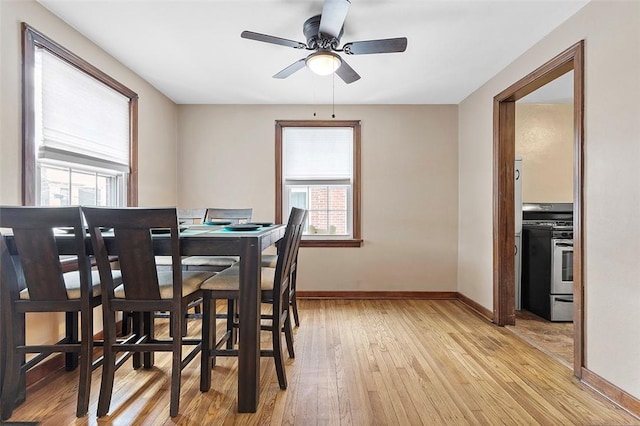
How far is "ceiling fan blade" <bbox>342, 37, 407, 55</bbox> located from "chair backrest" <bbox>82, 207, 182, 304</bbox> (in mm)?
1592

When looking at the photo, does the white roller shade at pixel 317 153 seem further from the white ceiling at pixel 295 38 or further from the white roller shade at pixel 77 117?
the white roller shade at pixel 77 117

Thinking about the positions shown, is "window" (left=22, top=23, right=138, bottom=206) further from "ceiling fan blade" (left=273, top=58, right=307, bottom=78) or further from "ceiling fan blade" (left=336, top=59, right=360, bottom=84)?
"ceiling fan blade" (left=336, top=59, right=360, bottom=84)

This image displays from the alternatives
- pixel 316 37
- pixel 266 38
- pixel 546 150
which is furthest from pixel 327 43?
pixel 546 150

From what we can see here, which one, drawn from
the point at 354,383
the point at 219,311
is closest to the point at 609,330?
the point at 354,383

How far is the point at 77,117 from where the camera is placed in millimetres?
2475

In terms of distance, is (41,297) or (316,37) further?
(316,37)

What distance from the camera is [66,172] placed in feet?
8.11

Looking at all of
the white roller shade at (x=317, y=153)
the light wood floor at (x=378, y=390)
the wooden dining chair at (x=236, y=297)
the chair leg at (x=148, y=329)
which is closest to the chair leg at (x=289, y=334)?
the light wood floor at (x=378, y=390)

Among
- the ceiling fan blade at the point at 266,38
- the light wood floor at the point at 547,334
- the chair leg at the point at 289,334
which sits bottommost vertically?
the light wood floor at the point at 547,334

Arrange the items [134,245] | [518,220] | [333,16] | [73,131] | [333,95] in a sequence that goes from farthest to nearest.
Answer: [333,95] → [518,220] → [73,131] → [333,16] → [134,245]

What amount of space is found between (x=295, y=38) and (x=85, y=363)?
2510 millimetres

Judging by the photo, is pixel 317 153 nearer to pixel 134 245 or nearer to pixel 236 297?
pixel 236 297

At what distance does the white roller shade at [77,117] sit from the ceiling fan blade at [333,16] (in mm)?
1840

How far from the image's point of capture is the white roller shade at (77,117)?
2189mm
